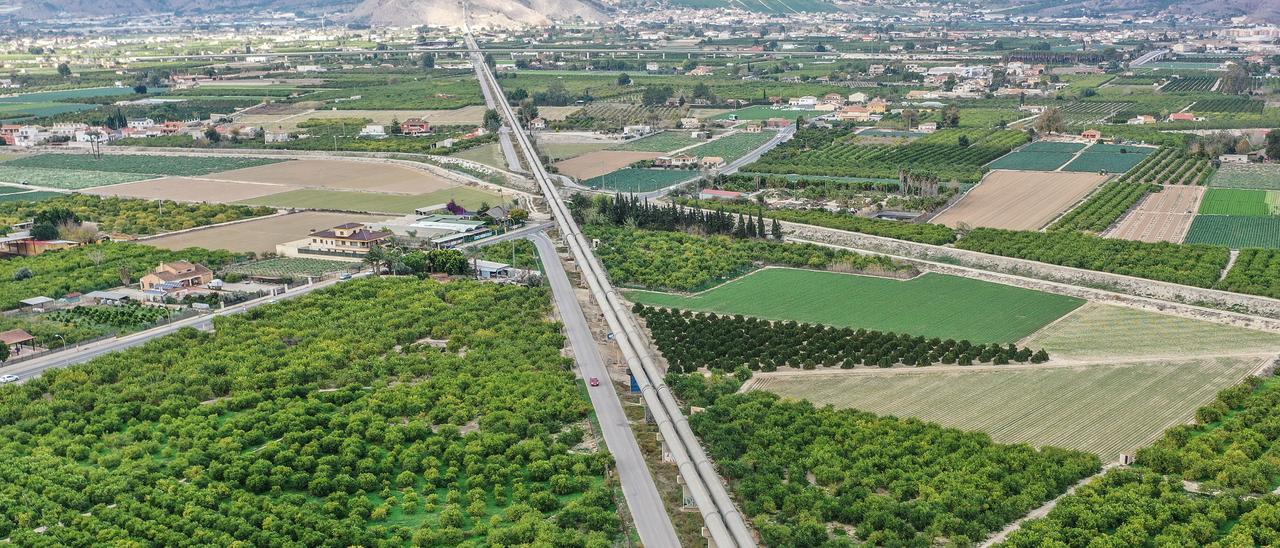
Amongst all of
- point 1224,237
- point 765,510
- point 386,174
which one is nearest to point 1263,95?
point 1224,237

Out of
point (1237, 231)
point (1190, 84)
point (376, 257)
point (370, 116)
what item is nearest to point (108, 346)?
point (376, 257)

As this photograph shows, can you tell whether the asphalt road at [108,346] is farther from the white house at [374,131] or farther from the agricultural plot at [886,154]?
the white house at [374,131]

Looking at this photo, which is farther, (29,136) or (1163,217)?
(29,136)

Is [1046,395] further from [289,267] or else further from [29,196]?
[29,196]

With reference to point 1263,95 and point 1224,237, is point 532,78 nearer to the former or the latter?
point 1263,95

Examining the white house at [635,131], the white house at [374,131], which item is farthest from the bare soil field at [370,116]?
the white house at [635,131]

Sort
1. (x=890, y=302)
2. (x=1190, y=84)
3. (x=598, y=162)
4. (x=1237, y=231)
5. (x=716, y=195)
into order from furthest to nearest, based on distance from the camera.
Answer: (x=1190, y=84) → (x=598, y=162) → (x=716, y=195) → (x=1237, y=231) → (x=890, y=302)
